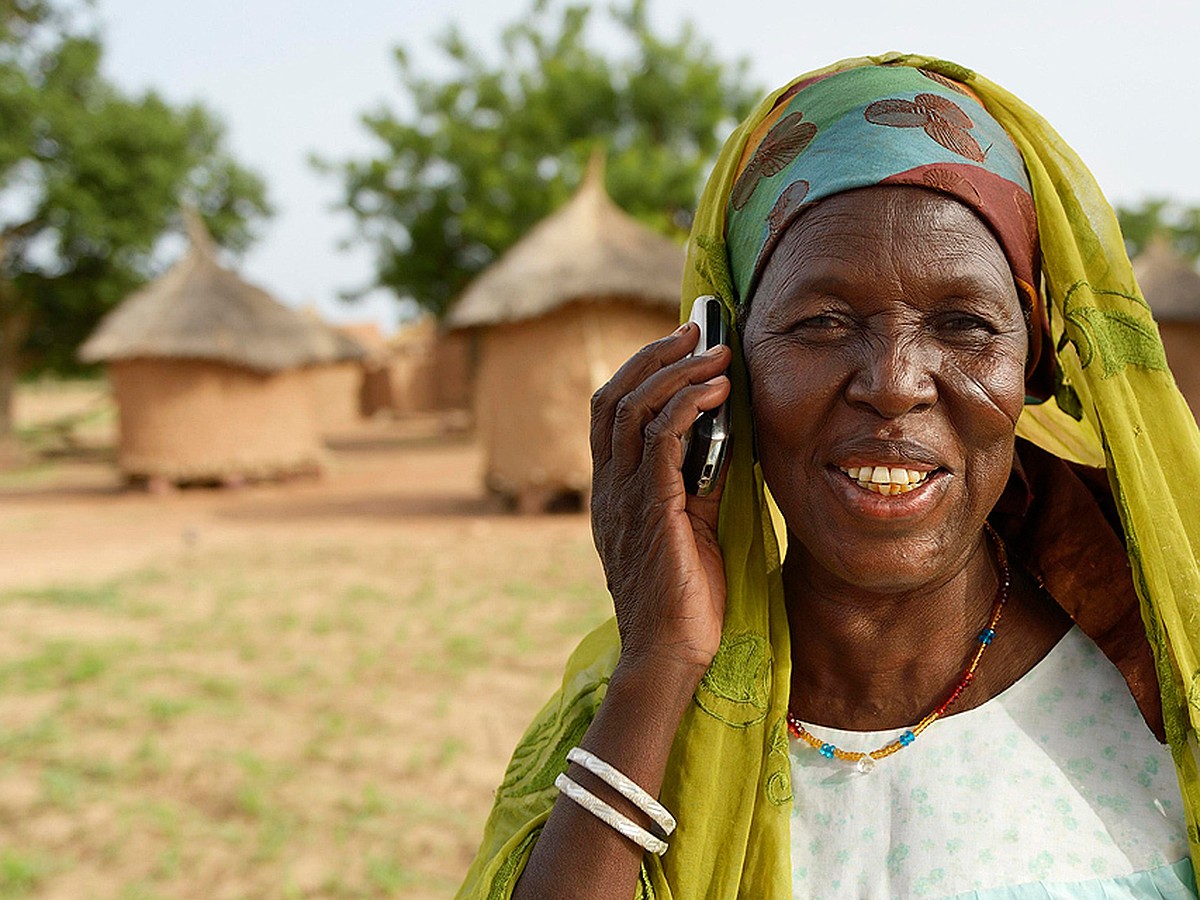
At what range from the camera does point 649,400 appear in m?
1.43

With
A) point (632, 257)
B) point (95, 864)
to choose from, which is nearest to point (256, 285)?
point (632, 257)

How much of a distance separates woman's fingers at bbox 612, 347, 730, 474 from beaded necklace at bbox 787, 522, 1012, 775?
426 mm

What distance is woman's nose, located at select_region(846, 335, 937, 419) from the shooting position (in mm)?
1306

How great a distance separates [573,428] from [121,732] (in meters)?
6.28

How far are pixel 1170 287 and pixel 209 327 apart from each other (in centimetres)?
1228

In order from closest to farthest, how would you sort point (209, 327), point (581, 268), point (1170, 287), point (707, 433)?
point (707, 433) < point (581, 268) < point (1170, 287) < point (209, 327)

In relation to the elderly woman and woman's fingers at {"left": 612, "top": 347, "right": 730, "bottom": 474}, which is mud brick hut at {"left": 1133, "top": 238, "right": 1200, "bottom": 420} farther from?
woman's fingers at {"left": 612, "top": 347, "right": 730, "bottom": 474}

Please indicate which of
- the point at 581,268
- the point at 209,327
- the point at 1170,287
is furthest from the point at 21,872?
the point at 1170,287

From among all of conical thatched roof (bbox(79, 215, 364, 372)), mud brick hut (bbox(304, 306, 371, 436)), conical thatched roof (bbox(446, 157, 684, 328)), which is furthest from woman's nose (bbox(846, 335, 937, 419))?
mud brick hut (bbox(304, 306, 371, 436))

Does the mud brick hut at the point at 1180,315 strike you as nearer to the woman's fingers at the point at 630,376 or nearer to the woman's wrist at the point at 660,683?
the woman's fingers at the point at 630,376

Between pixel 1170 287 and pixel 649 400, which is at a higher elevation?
pixel 1170 287

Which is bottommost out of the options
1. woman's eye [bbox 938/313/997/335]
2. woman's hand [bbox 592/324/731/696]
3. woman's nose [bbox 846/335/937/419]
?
woman's hand [bbox 592/324/731/696]

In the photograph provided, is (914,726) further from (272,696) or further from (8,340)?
(8,340)

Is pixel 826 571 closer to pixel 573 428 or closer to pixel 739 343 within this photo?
pixel 739 343
